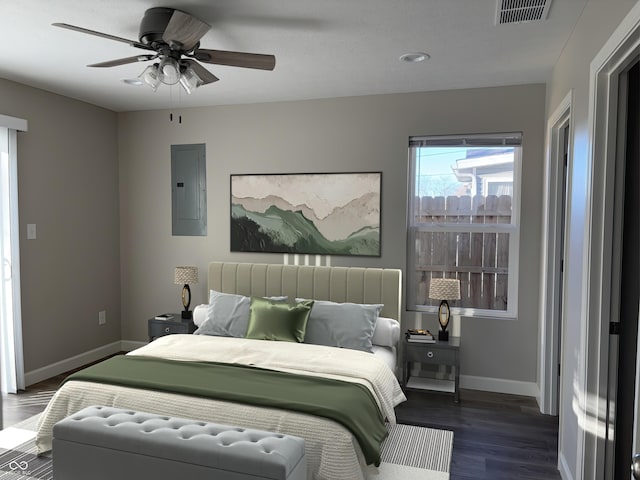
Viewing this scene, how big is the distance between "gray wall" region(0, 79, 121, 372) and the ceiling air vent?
389 cm

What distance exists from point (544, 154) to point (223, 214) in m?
3.09

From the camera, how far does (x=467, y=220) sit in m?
4.21

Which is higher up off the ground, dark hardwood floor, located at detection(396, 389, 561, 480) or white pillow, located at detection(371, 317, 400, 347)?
white pillow, located at detection(371, 317, 400, 347)

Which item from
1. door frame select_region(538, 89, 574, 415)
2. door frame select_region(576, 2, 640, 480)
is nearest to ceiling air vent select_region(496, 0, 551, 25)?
door frame select_region(576, 2, 640, 480)

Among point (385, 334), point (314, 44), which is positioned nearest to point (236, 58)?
point (314, 44)

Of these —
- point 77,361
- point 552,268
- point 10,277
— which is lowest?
point 77,361

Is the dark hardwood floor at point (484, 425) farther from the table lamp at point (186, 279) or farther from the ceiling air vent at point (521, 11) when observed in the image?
the ceiling air vent at point (521, 11)

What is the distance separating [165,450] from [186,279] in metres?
2.59

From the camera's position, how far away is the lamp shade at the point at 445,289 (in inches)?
154

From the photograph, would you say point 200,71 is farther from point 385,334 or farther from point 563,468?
point 563,468

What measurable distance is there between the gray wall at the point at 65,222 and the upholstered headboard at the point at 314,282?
129 centimetres

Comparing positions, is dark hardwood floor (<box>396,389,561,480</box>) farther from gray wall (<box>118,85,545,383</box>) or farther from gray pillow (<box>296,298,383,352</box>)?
gray pillow (<box>296,298,383,352</box>)

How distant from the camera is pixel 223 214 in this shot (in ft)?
15.8

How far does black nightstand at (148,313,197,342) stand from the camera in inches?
175
